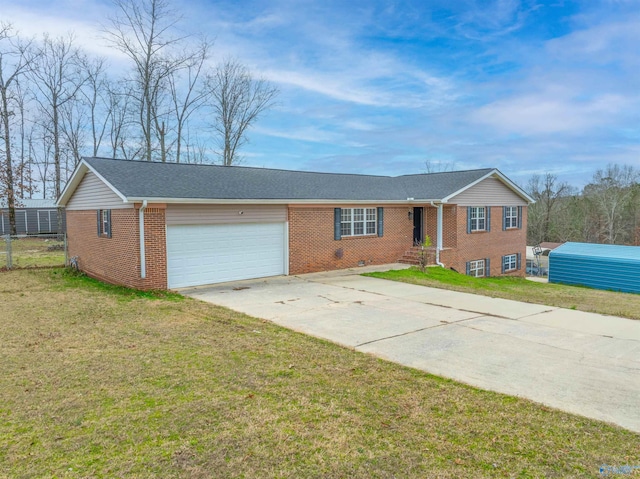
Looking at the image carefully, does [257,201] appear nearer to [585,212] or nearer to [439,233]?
[439,233]

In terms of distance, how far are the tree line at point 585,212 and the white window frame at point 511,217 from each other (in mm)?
25496

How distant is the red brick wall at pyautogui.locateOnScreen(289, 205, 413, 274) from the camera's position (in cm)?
1470

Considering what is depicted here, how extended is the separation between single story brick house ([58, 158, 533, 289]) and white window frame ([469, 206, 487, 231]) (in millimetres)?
49

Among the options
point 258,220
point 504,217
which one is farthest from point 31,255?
A: point 504,217

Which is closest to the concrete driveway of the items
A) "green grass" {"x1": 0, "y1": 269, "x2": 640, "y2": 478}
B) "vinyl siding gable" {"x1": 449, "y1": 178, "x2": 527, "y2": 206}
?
"green grass" {"x1": 0, "y1": 269, "x2": 640, "y2": 478}

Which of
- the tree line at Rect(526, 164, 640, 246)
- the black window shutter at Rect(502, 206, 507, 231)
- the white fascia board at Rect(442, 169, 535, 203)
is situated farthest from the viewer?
the tree line at Rect(526, 164, 640, 246)

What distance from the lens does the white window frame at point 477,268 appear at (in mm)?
20406

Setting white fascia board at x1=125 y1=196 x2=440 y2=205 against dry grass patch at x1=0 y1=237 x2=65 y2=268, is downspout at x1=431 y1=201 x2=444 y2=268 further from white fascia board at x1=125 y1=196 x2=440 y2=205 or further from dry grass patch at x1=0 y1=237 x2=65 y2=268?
dry grass patch at x1=0 y1=237 x2=65 y2=268

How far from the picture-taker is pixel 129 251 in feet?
38.7

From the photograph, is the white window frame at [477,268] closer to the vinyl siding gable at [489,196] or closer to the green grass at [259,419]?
the vinyl siding gable at [489,196]

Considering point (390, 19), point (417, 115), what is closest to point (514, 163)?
point (417, 115)

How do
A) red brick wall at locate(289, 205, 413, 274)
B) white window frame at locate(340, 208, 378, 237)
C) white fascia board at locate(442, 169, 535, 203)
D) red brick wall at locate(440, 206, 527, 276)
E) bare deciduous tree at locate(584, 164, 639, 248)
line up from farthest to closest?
bare deciduous tree at locate(584, 164, 639, 248)
red brick wall at locate(440, 206, 527, 276)
white fascia board at locate(442, 169, 535, 203)
white window frame at locate(340, 208, 378, 237)
red brick wall at locate(289, 205, 413, 274)

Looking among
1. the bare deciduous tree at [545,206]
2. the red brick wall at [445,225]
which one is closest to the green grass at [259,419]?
the red brick wall at [445,225]

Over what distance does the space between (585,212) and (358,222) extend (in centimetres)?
4014
